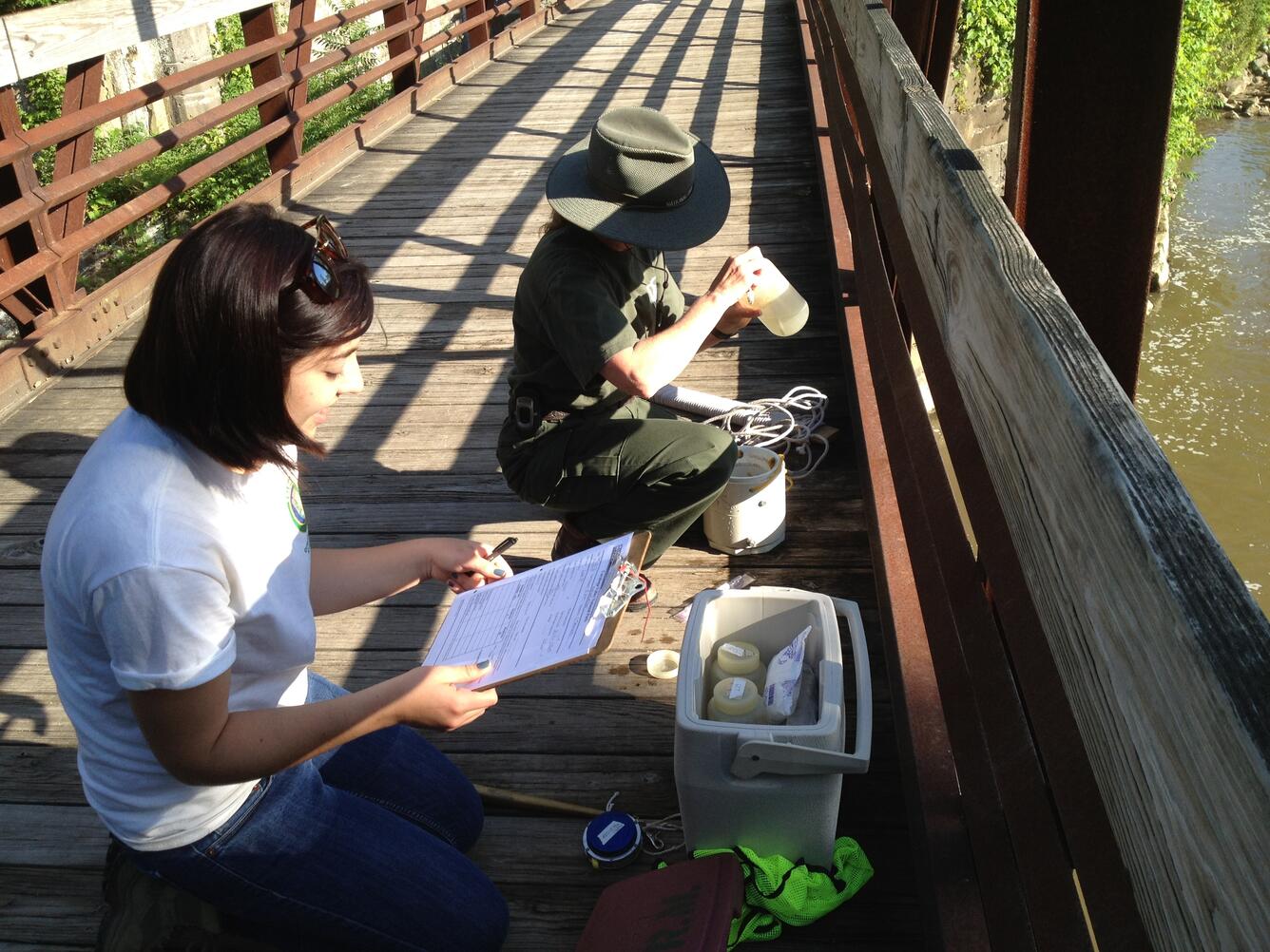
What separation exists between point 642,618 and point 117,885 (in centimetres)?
149

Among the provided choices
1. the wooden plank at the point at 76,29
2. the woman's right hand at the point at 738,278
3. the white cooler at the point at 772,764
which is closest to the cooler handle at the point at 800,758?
the white cooler at the point at 772,764

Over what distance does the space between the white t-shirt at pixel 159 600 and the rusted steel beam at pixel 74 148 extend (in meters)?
3.72

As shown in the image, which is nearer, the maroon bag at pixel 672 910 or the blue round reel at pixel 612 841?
the maroon bag at pixel 672 910

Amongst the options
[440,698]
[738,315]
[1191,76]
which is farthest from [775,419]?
[1191,76]

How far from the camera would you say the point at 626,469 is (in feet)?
9.85

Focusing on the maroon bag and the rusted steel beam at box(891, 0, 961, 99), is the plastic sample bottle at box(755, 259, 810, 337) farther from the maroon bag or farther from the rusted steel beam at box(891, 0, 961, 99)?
the maroon bag

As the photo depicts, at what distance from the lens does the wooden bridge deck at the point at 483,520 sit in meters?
2.31

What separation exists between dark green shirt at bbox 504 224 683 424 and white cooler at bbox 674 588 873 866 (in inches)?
32.3

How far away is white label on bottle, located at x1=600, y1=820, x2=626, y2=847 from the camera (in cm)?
226

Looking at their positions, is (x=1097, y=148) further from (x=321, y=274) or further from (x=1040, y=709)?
(x=321, y=274)

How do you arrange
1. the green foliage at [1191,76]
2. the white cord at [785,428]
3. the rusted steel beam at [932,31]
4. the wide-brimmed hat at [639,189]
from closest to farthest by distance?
1. the wide-brimmed hat at [639,189]
2. the white cord at [785,428]
3. the rusted steel beam at [932,31]
4. the green foliage at [1191,76]

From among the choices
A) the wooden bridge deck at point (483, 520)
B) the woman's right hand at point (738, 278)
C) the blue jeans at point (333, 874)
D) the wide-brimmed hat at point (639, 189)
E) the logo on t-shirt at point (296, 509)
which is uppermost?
the wide-brimmed hat at point (639, 189)

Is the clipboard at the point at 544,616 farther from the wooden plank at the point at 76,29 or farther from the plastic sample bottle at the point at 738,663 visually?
the wooden plank at the point at 76,29

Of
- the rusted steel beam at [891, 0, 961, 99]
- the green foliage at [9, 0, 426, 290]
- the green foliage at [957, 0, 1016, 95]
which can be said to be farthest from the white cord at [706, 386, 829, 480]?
the green foliage at [957, 0, 1016, 95]
